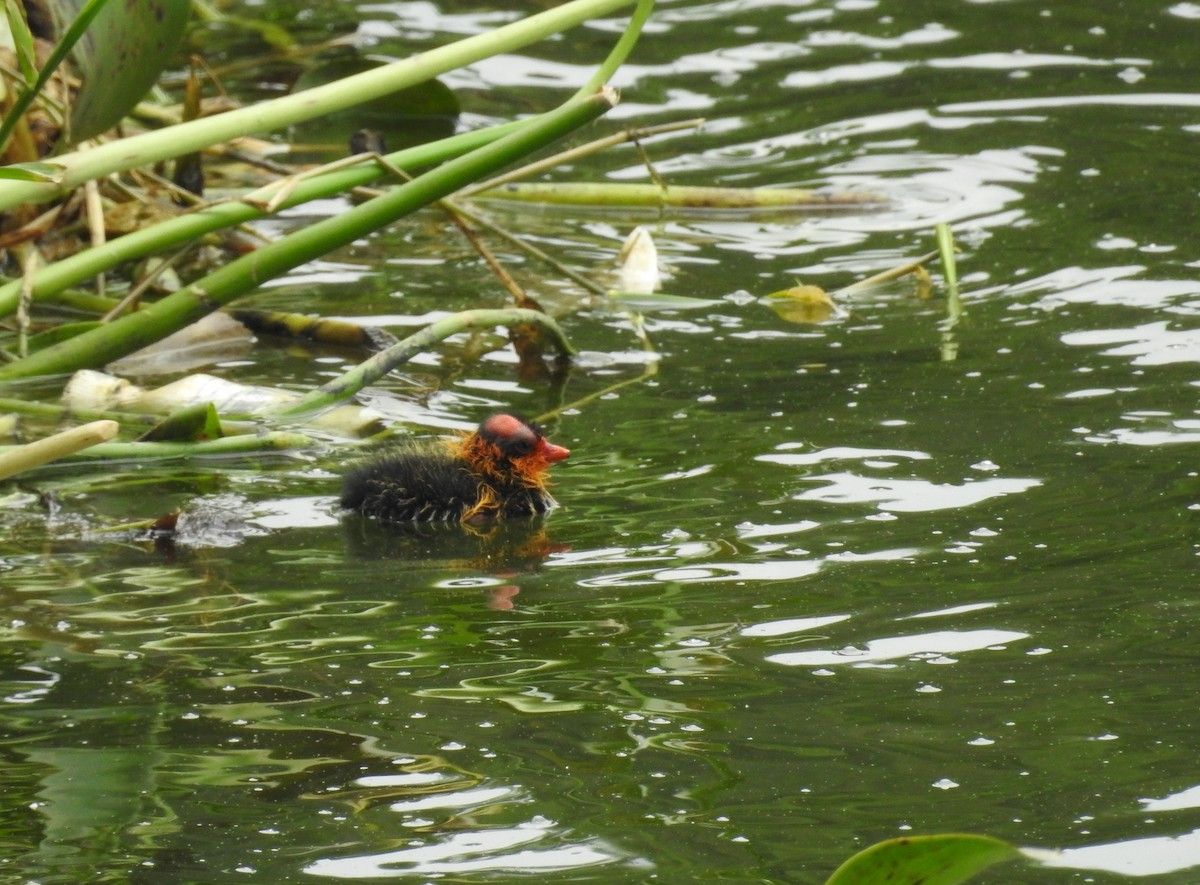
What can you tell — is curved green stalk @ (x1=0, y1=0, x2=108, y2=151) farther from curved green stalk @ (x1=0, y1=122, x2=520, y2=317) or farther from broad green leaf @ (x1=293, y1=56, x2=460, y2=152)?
broad green leaf @ (x1=293, y1=56, x2=460, y2=152)

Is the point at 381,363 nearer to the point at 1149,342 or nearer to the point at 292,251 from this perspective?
the point at 292,251

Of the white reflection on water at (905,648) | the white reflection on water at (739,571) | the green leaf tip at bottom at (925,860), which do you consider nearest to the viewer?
the green leaf tip at bottom at (925,860)

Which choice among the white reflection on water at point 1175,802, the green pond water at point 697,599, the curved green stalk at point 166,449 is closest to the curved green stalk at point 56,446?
the green pond water at point 697,599

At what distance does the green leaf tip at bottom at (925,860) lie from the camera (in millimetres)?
1838

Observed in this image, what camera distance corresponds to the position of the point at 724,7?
32.7ft

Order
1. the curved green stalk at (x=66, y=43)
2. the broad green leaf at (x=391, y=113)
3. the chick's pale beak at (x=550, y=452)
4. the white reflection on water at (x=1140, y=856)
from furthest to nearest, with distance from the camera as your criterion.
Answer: the broad green leaf at (x=391, y=113) → the chick's pale beak at (x=550, y=452) → the curved green stalk at (x=66, y=43) → the white reflection on water at (x=1140, y=856)

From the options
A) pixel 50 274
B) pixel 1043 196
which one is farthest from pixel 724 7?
pixel 50 274

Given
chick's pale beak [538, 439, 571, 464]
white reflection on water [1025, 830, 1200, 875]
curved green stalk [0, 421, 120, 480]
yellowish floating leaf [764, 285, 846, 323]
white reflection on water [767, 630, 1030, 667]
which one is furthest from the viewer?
yellowish floating leaf [764, 285, 846, 323]

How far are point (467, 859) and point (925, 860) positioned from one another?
0.91 meters

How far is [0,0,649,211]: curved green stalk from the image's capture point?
4.34 m

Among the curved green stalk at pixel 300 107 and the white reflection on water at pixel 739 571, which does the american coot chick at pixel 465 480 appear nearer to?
the white reflection on water at pixel 739 571

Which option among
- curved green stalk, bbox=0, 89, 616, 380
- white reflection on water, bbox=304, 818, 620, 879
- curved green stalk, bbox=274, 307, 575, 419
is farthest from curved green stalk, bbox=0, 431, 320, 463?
white reflection on water, bbox=304, 818, 620, 879

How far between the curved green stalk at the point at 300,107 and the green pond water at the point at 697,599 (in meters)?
0.81

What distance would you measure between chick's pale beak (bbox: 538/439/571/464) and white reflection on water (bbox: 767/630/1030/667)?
135 cm
